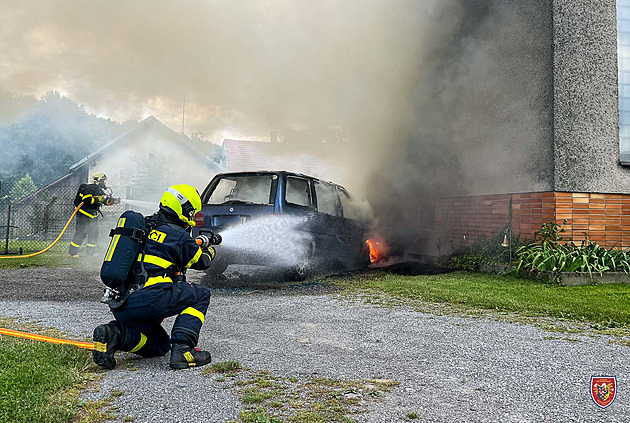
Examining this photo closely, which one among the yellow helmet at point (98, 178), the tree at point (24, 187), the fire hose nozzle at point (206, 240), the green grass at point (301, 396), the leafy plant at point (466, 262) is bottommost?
the green grass at point (301, 396)

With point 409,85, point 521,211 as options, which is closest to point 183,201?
point 521,211

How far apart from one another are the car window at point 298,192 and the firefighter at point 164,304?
3.68 meters

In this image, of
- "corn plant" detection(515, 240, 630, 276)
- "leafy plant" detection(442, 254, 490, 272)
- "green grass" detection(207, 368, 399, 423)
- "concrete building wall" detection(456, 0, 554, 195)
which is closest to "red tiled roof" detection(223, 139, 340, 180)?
"concrete building wall" detection(456, 0, 554, 195)

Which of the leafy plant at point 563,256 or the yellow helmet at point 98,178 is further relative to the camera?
the yellow helmet at point 98,178

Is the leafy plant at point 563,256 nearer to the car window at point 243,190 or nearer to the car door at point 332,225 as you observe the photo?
the car door at point 332,225

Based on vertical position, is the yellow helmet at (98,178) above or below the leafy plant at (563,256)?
above

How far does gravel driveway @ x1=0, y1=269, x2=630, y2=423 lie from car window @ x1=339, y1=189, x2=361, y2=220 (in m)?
3.75

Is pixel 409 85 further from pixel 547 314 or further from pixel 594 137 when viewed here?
pixel 547 314

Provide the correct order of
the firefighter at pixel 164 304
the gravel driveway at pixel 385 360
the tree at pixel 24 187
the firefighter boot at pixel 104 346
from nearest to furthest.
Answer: the gravel driveway at pixel 385 360 → the firefighter boot at pixel 104 346 → the firefighter at pixel 164 304 → the tree at pixel 24 187

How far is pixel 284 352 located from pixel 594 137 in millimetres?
6916

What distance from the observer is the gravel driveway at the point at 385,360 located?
2.70 meters

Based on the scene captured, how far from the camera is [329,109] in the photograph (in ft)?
44.4

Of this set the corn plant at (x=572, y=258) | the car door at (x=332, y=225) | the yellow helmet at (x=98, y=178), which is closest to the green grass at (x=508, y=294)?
the corn plant at (x=572, y=258)

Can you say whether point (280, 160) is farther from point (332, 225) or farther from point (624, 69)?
point (624, 69)
